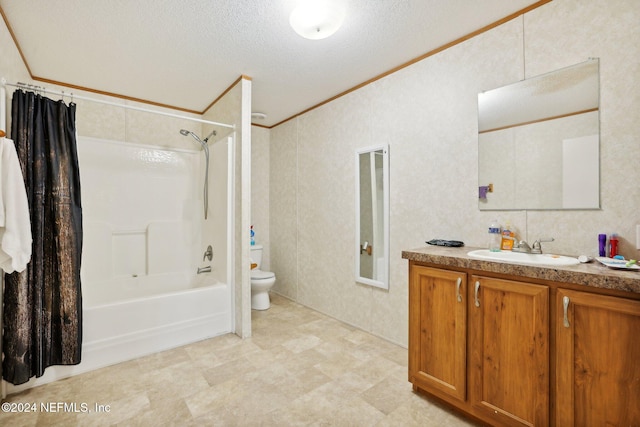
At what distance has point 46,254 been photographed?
76.2 inches

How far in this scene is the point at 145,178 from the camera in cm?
318

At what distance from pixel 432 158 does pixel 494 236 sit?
0.74m

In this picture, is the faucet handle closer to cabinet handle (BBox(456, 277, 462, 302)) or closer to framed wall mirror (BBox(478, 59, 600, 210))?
framed wall mirror (BBox(478, 59, 600, 210))

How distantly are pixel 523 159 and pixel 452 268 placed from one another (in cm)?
87

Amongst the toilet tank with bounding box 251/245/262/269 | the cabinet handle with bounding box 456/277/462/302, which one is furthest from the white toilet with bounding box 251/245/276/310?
A: the cabinet handle with bounding box 456/277/462/302

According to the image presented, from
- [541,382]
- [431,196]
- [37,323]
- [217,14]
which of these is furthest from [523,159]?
[37,323]

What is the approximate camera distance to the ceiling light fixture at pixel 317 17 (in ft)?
5.48

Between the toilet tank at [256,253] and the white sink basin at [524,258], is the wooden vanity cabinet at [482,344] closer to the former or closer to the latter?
the white sink basin at [524,258]

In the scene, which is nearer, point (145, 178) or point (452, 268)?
point (452, 268)

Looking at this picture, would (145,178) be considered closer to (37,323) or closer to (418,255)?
(37,323)

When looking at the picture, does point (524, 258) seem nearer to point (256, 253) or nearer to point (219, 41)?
point (219, 41)

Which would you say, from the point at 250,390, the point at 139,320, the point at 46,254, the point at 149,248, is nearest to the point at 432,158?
the point at 250,390

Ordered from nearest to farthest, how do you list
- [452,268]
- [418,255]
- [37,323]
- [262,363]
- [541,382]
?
[541,382], [452,268], [418,255], [37,323], [262,363]

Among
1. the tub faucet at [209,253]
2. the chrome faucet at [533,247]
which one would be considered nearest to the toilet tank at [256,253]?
the tub faucet at [209,253]
